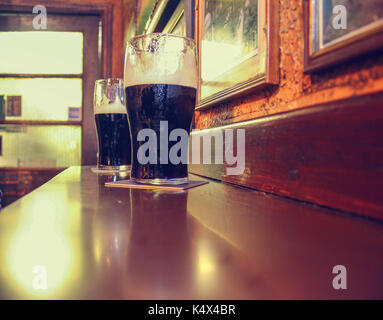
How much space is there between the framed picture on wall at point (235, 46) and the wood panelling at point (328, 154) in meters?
0.14

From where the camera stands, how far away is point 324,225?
0.28 meters

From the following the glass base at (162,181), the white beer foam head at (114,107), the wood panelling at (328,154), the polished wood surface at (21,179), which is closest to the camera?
the wood panelling at (328,154)

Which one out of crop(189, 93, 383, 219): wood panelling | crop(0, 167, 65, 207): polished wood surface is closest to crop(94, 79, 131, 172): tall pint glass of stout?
crop(189, 93, 383, 219): wood panelling

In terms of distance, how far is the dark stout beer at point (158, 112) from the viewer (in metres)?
0.56

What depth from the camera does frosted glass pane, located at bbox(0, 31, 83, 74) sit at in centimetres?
289

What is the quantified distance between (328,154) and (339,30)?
158 millimetres

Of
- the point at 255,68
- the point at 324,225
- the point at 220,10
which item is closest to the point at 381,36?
the point at 324,225

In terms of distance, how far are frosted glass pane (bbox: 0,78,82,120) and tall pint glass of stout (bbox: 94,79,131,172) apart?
212 cm

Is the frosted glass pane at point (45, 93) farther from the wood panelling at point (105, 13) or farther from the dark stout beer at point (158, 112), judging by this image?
the dark stout beer at point (158, 112)

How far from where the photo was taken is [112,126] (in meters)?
0.92

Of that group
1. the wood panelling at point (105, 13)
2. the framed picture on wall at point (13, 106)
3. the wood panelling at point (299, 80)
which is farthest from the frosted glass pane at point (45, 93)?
the wood panelling at point (299, 80)

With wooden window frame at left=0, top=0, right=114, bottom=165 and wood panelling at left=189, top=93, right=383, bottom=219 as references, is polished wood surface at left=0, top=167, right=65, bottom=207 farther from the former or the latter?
wood panelling at left=189, top=93, right=383, bottom=219
